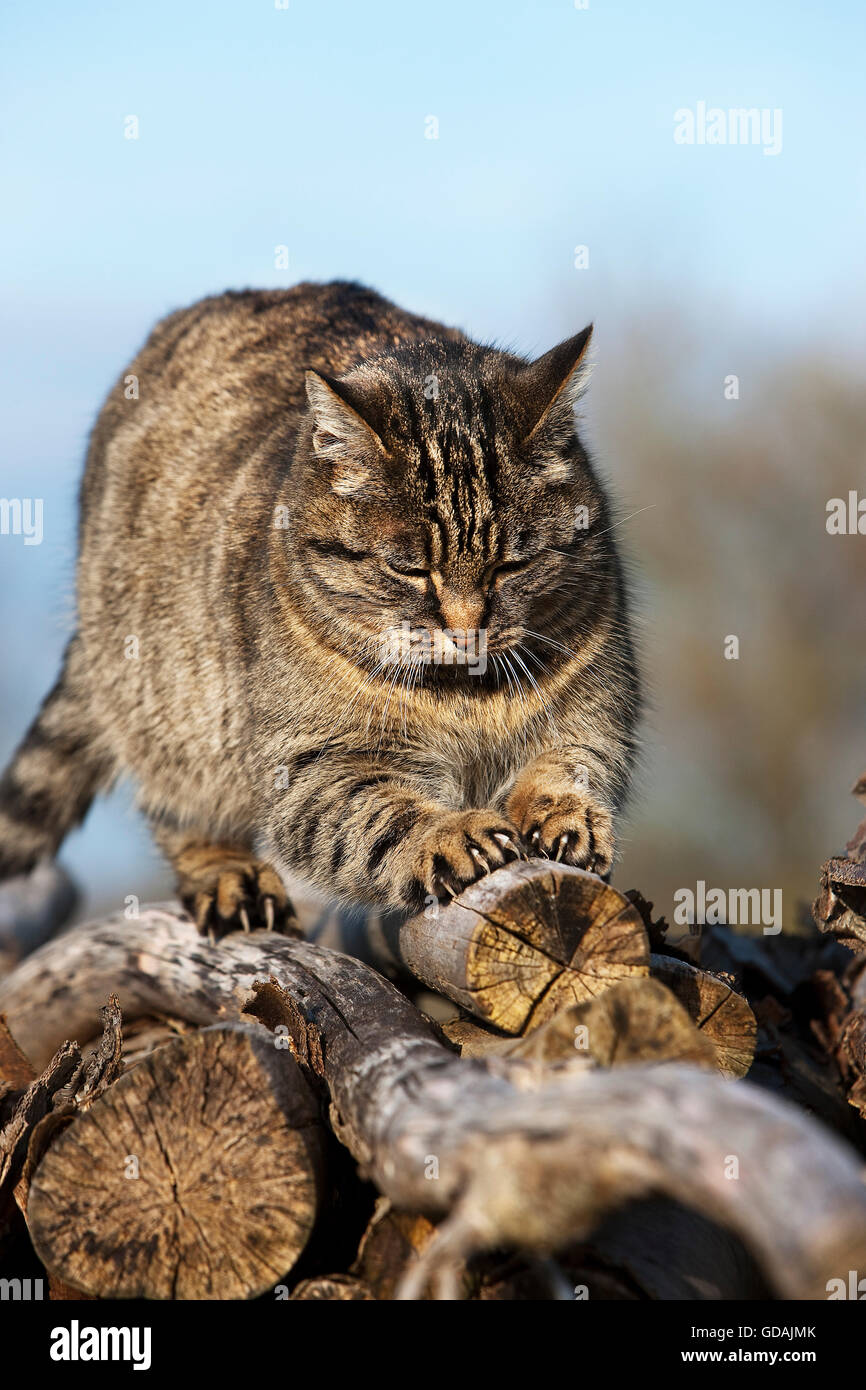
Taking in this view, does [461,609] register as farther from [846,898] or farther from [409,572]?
[846,898]

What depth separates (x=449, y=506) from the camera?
3115 millimetres

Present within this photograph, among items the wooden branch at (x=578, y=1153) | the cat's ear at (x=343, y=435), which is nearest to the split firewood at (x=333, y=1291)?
the wooden branch at (x=578, y=1153)

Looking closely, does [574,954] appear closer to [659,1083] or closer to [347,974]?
[347,974]

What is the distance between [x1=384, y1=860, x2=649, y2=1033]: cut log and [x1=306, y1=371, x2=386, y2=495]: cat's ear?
136 centimetres

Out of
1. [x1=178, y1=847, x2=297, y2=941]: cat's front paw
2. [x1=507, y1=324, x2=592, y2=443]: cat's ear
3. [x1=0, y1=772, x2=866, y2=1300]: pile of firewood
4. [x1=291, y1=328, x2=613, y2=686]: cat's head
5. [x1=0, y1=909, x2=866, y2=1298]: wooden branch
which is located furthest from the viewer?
[x1=178, y1=847, x2=297, y2=941]: cat's front paw

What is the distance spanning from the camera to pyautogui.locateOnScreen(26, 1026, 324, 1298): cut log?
2.08 m

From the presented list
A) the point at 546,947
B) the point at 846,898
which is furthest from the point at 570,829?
the point at 846,898

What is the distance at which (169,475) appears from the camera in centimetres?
457

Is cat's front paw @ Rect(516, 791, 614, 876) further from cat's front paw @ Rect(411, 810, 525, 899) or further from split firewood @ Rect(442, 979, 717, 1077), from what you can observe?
split firewood @ Rect(442, 979, 717, 1077)

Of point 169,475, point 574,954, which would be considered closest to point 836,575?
point 169,475

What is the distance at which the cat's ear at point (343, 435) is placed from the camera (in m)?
3.14

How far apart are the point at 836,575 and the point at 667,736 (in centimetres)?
178

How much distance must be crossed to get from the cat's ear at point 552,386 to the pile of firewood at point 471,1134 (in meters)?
1.39

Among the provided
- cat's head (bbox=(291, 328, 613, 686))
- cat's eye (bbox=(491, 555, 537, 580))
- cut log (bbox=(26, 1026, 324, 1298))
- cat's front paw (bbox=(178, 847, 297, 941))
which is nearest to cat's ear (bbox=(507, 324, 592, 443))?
cat's head (bbox=(291, 328, 613, 686))
